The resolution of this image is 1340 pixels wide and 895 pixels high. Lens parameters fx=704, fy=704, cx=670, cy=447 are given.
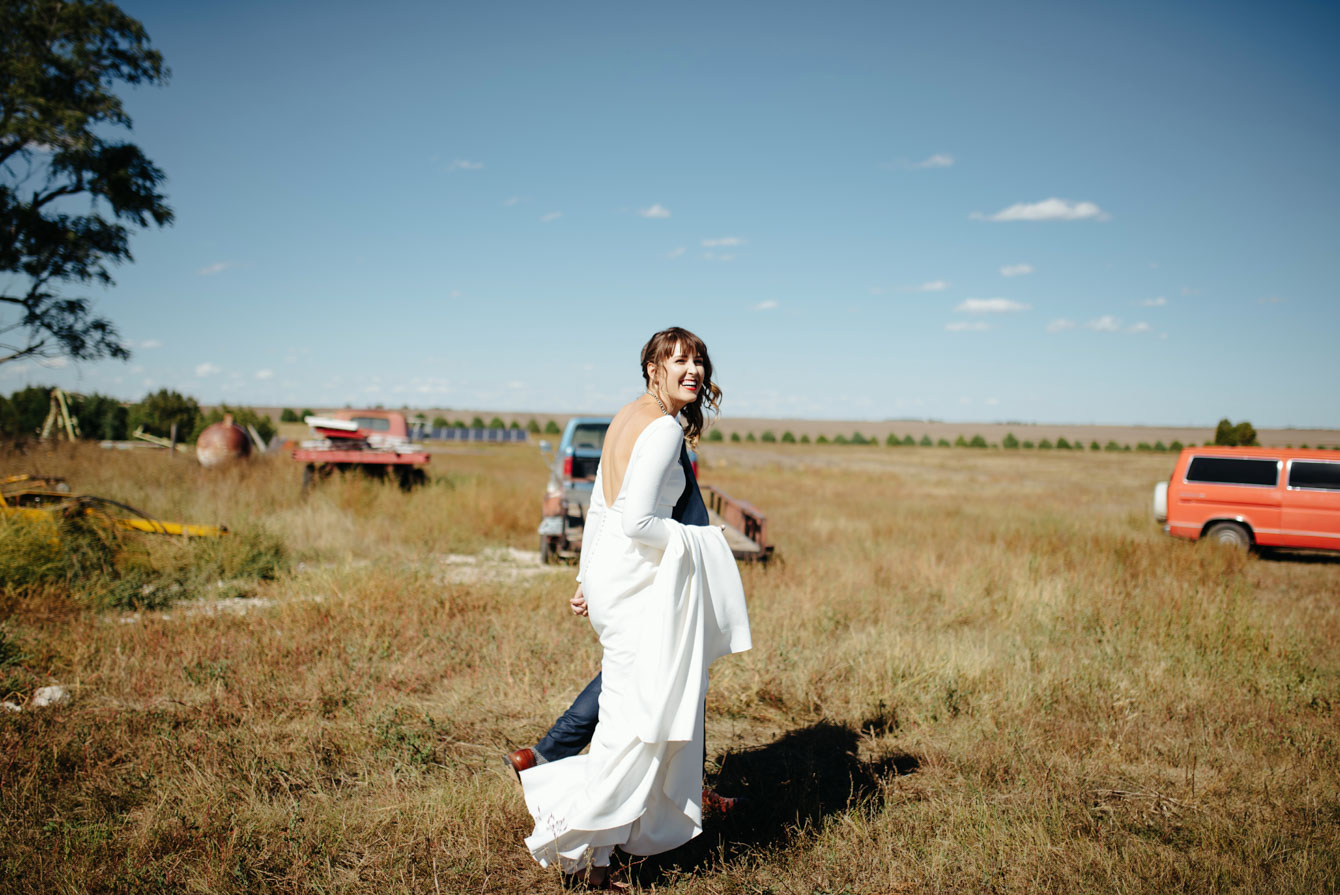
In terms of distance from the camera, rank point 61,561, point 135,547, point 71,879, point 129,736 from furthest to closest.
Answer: point 135,547, point 61,561, point 129,736, point 71,879

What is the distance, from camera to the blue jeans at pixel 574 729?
2805mm

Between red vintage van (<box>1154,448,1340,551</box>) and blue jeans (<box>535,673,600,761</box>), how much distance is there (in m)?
11.3

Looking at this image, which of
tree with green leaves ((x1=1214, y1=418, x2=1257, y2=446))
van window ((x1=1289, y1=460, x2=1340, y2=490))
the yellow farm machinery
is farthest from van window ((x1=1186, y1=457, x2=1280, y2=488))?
tree with green leaves ((x1=1214, y1=418, x2=1257, y2=446))

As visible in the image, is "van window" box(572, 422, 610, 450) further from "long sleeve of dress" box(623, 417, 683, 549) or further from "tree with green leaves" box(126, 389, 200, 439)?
"tree with green leaves" box(126, 389, 200, 439)

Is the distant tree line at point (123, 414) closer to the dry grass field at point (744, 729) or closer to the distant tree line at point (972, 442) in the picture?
the dry grass field at point (744, 729)

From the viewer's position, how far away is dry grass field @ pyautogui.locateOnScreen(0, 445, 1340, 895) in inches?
105

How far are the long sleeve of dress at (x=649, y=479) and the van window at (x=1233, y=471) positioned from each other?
1191 cm

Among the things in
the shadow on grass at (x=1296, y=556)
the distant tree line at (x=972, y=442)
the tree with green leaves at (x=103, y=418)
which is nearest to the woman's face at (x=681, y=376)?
the shadow on grass at (x=1296, y=556)

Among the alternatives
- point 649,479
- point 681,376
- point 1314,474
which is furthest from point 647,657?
point 1314,474

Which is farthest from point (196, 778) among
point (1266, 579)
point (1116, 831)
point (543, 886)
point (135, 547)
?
point (1266, 579)

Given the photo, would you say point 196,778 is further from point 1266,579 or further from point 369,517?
point 1266,579

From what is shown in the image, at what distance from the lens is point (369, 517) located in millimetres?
10695

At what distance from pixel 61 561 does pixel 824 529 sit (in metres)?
9.66

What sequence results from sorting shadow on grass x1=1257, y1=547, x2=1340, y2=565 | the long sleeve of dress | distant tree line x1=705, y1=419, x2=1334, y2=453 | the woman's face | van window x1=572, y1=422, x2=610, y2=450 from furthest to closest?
1. distant tree line x1=705, y1=419, x2=1334, y2=453
2. shadow on grass x1=1257, y1=547, x2=1340, y2=565
3. van window x1=572, y1=422, x2=610, y2=450
4. the woman's face
5. the long sleeve of dress
